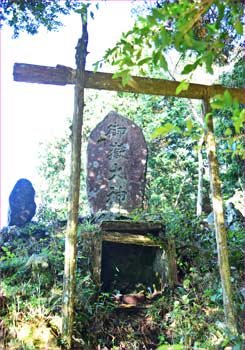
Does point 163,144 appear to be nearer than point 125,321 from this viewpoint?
No

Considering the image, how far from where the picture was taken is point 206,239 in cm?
573

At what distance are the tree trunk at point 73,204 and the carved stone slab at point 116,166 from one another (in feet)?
7.22

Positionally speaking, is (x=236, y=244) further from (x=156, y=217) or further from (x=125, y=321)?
(x=125, y=321)

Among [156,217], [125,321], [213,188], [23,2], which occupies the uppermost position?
[23,2]

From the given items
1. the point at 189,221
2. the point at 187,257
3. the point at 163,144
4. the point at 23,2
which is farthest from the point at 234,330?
the point at 163,144

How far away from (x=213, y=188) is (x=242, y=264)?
4.51 ft

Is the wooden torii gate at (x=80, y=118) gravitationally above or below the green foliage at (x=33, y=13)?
below

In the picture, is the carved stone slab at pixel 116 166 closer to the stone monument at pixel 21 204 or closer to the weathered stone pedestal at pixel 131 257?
the weathered stone pedestal at pixel 131 257

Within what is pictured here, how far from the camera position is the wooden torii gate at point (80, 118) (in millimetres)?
3787

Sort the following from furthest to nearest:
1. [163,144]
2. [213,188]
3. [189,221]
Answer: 1. [163,144]
2. [189,221]
3. [213,188]

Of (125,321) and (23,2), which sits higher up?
(23,2)

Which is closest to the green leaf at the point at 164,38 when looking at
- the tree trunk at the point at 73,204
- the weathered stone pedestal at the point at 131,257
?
the tree trunk at the point at 73,204

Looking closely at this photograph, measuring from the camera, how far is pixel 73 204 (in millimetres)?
3998

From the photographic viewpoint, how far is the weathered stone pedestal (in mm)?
5129
